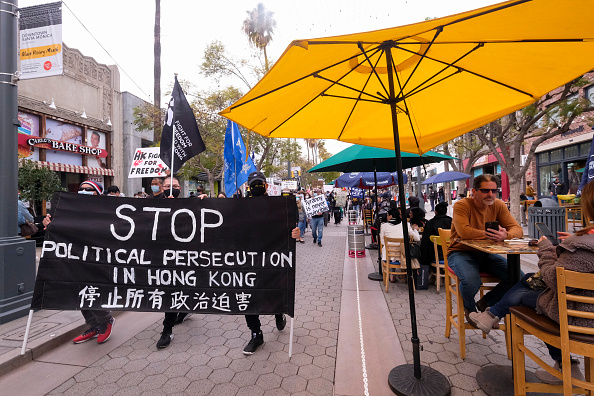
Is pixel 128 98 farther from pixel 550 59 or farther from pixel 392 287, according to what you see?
pixel 550 59

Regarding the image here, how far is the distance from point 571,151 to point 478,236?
20.7 metres

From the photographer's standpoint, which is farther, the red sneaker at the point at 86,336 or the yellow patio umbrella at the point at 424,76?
the red sneaker at the point at 86,336

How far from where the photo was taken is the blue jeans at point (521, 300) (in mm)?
2369

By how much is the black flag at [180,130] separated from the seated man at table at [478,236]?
12.7ft

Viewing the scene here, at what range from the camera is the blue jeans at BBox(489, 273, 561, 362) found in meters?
2.37

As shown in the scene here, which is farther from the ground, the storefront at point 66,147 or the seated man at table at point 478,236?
the storefront at point 66,147

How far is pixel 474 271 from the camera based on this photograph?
10.4ft

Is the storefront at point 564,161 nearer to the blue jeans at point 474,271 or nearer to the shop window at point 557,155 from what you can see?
the shop window at point 557,155

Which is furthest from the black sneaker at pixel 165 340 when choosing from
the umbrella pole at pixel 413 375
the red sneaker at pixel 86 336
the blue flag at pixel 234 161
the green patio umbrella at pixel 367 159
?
the green patio umbrella at pixel 367 159

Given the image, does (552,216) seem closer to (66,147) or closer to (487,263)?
(487,263)

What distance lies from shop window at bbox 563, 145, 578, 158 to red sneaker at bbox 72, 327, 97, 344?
2329 cm

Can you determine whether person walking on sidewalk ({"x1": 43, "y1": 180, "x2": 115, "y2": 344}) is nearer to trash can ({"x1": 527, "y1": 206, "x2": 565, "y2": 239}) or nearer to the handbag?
the handbag

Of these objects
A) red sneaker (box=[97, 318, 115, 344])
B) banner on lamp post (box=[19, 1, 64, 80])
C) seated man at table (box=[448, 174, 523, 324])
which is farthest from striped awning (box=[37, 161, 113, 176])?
seated man at table (box=[448, 174, 523, 324])

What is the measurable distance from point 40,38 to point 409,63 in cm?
519
